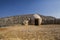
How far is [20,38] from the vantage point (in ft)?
22.4

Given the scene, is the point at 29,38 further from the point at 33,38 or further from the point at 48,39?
the point at 48,39

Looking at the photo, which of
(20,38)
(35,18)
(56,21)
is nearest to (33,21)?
(35,18)

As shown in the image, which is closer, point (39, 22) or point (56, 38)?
point (56, 38)

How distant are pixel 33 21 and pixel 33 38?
34.5 feet

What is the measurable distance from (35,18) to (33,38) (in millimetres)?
10619

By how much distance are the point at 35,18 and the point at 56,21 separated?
2940 millimetres

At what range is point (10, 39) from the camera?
6.64m

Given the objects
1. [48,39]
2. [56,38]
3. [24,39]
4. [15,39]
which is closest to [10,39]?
[15,39]

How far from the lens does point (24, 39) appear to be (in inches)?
261

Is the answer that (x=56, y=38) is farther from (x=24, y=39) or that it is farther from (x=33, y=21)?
(x=33, y=21)

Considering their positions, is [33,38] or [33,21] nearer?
[33,38]

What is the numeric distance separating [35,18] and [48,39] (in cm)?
1091

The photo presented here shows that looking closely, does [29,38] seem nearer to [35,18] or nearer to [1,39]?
[1,39]

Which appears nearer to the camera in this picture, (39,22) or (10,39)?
(10,39)
